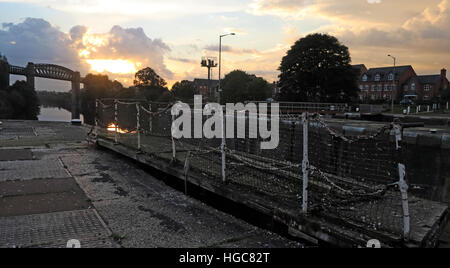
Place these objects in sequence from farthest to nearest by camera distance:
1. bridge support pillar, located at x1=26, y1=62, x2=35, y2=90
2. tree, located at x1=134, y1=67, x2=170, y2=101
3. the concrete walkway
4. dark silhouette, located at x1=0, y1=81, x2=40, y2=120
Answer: tree, located at x1=134, y1=67, x2=170, y2=101
bridge support pillar, located at x1=26, y1=62, x2=35, y2=90
dark silhouette, located at x1=0, y1=81, x2=40, y2=120
the concrete walkway

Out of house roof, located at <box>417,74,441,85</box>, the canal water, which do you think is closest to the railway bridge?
the canal water

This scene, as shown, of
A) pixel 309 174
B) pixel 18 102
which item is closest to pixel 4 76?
pixel 18 102

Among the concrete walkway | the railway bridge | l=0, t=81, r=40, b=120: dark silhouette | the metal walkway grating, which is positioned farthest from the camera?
the railway bridge

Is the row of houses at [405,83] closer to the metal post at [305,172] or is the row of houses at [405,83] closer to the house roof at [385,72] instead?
the house roof at [385,72]

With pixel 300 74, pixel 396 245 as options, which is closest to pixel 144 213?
pixel 396 245

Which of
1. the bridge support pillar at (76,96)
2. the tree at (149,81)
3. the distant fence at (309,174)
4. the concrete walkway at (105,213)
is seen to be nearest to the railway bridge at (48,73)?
the bridge support pillar at (76,96)

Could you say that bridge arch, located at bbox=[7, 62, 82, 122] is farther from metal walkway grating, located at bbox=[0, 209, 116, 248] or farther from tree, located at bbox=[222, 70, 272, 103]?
metal walkway grating, located at bbox=[0, 209, 116, 248]

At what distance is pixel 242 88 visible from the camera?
295ft

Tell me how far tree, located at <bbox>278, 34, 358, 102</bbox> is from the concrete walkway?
50.9m

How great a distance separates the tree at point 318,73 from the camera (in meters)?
54.1

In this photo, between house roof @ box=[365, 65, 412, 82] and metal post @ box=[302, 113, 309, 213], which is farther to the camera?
house roof @ box=[365, 65, 412, 82]

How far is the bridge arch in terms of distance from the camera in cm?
8090

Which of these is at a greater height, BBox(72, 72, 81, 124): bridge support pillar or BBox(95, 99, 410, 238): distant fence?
BBox(72, 72, 81, 124): bridge support pillar
